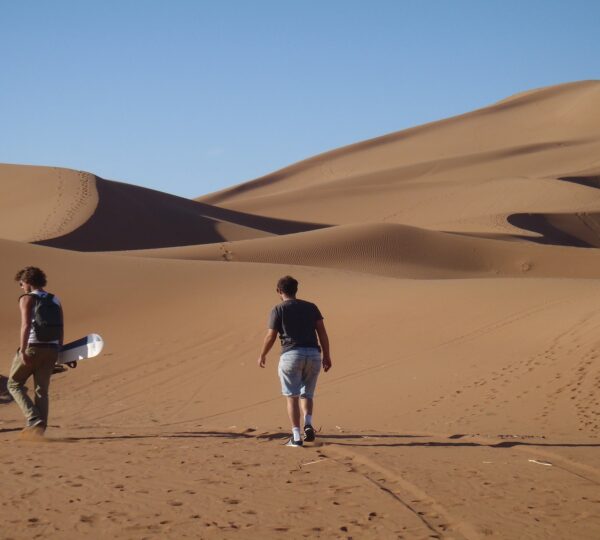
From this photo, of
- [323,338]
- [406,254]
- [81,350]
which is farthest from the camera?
[406,254]

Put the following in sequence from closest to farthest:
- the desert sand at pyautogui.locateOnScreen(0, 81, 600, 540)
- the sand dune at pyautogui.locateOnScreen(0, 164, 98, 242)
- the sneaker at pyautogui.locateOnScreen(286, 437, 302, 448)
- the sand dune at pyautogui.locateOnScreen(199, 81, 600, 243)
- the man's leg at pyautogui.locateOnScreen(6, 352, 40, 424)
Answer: the desert sand at pyautogui.locateOnScreen(0, 81, 600, 540) < the sneaker at pyautogui.locateOnScreen(286, 437, 302, 448) < the man's leg at pyautogui.locateOnScreen(6, 352, 40, 424) < the sand dune at pyautogui.locateOnScreen(0, 164, 98, 242) < the sand dune at pyautogui.locateOnScreen(199, 81, 600, 243)

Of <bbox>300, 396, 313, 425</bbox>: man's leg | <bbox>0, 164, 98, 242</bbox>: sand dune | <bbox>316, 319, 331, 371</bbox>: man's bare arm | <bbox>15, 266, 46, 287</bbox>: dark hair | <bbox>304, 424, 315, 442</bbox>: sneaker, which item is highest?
<bbox>0, 164, 98, 242</bbox>: sand dune

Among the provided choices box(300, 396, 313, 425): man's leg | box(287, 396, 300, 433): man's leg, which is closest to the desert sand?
box(287, 396, 300, 433): man's leg

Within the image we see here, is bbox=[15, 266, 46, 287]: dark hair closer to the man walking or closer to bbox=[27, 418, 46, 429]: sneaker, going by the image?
bbox=[27, 418, 46, 429]: sneaker

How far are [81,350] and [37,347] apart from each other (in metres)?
0.40

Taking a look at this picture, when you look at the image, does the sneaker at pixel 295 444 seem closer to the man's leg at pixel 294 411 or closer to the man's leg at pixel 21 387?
the man's leg at pixel 294 411

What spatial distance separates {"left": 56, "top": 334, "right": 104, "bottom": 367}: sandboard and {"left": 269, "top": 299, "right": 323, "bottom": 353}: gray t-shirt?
5.29 feet

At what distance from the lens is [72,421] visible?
1055 centimetres

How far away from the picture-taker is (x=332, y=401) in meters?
11.3

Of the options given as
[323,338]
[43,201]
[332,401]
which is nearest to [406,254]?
[43,201]

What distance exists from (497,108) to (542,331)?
11111cm

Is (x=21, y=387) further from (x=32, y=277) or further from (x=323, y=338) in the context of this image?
(x=323, y=338)

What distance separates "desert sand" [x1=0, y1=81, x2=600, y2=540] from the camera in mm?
4887

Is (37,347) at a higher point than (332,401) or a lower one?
higher
